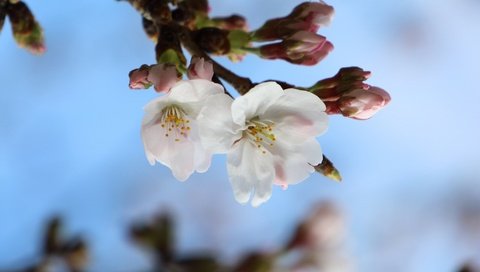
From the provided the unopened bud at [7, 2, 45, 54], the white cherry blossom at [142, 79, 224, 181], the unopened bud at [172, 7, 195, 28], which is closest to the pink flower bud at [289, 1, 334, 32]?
the unopened bud at [172, 7, 195, 28]

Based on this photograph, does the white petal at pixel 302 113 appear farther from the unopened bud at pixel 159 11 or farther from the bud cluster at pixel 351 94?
the unopened bud at pixel 159 11

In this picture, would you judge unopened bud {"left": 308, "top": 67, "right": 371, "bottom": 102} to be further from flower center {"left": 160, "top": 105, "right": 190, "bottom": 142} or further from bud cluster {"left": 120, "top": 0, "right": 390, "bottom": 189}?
flower center {"left": 160, "top": 105, "right": 190, "bottom": 142}

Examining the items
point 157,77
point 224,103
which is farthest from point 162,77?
point 224,103

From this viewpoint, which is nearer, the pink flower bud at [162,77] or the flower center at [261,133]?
the pink flower bud at [162,77]

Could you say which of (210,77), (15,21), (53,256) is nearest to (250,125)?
(210,77)

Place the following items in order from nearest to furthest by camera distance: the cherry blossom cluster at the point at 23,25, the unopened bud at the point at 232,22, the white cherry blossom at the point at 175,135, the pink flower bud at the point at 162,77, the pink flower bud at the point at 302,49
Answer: the pink flower bud at the point at 162,77, the white cherry blossom at the point at 175,135, the pink flower bud at the point at 302,49, the cherry blossom cluster at the point at 23,25, the unopened bud at the point at 232,22

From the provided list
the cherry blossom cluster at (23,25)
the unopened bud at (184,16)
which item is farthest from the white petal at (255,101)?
the cherry blossom cluster at (23,25)

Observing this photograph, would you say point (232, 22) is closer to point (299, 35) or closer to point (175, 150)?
point (299, 35)
